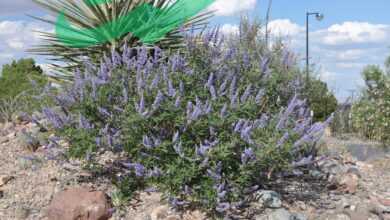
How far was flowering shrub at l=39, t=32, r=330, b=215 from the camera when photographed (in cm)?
473

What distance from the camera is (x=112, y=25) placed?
28.0 feet

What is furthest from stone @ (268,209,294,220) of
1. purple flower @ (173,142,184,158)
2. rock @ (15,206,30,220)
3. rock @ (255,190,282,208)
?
rock @ (15,206,30,220)

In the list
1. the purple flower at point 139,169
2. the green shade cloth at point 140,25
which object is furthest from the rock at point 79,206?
the green shade cloth at point 140,25

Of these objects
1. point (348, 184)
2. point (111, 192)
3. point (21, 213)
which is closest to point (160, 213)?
point (111, 192)

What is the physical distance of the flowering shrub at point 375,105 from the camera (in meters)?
11.9

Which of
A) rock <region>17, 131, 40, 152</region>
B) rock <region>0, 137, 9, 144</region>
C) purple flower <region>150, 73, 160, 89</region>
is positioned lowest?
rock <region>0, 137, 9, 144</region>

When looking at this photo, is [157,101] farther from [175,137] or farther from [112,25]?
[112,25]

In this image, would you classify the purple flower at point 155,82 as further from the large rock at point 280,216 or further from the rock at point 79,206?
the large rock at point 280,216

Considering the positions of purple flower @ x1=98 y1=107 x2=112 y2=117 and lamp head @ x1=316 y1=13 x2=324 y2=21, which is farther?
lamp head @ x1=316 y1=13 x2=324 y2=21

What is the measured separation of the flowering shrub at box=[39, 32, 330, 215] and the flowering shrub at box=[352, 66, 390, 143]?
274 inches

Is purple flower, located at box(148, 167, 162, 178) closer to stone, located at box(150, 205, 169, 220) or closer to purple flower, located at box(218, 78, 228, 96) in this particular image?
stone, located at box(150, 205, 169, 220)

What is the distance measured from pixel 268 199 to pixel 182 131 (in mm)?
928

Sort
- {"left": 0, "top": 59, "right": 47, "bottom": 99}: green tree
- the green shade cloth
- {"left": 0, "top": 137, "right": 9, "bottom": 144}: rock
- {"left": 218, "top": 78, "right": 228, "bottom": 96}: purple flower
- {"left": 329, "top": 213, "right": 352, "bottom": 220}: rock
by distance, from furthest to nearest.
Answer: {"left": 0, "top": 59, "right": 47, "bottom": 99}: green tree
the green shade cloth
{"left": 0, "top": 137, "right": 9, "bottom": 144}: rock
{"left": 329, "top": 213, "right": 352, "bottom": 220}: rock
{"left": 218, "top": 78, "right": 228, "bottom": 96}: purple flower

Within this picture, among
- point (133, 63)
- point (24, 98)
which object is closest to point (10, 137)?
point (24, 98)
